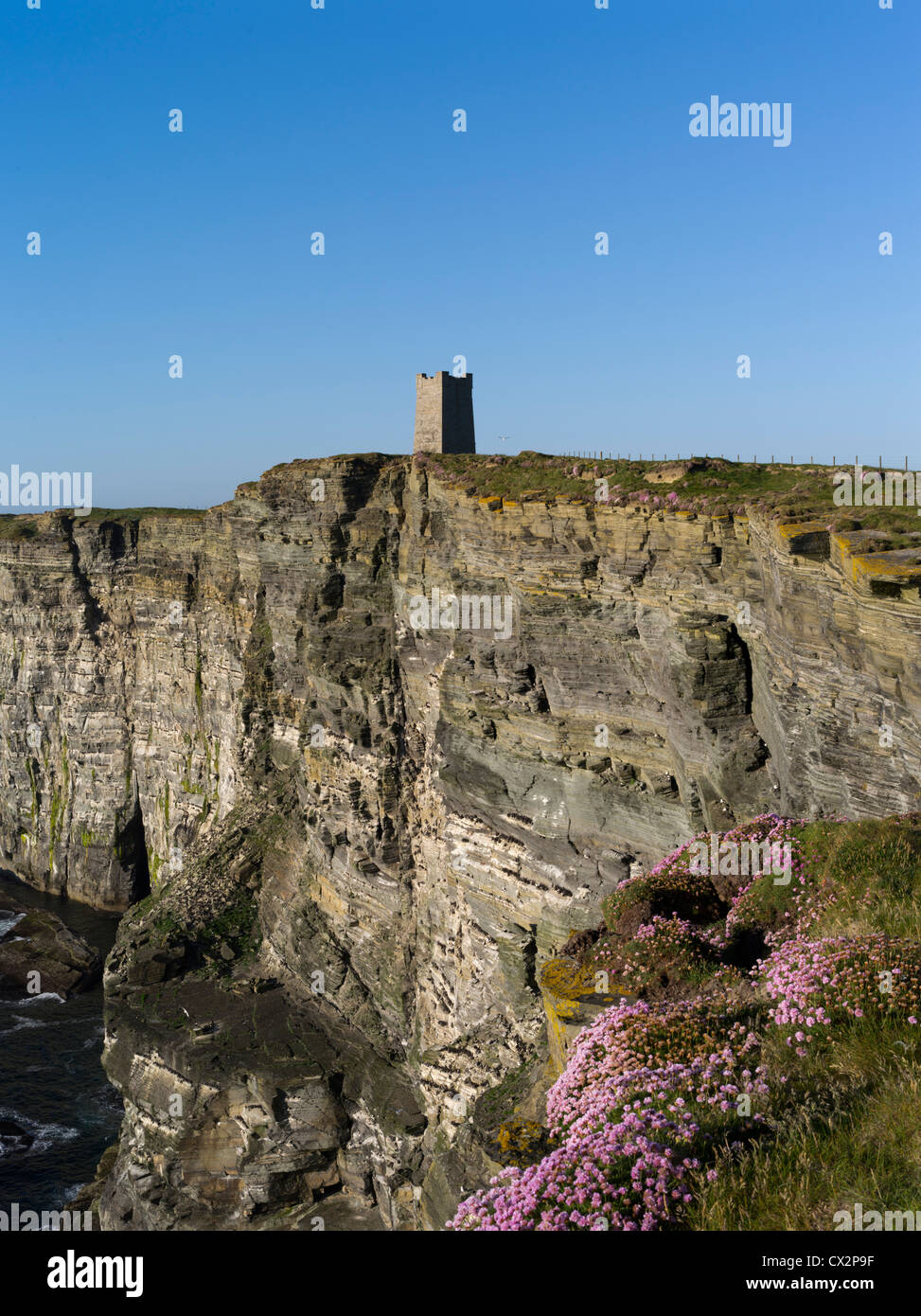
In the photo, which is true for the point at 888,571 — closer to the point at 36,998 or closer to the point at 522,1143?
the point at 522,1143

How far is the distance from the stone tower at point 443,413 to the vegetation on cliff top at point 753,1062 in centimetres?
4079

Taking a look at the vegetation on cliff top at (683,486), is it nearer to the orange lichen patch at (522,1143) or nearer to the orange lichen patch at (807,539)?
the orange lichen patch at (807,539)

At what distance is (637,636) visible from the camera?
27.9 m

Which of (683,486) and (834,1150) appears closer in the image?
(834,1150)

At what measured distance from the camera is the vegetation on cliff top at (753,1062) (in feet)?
26.8

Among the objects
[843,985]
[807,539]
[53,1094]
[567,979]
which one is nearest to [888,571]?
[807,539]

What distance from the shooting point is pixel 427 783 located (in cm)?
3922

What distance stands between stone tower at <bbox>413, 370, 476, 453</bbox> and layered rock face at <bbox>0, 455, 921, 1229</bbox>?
9530mm

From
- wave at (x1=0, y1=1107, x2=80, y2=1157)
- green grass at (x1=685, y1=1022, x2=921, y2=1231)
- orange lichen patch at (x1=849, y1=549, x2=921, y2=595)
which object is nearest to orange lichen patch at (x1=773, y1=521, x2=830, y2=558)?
orange lichen patch at (x1=849, y1=549, x2=921, y2=595)

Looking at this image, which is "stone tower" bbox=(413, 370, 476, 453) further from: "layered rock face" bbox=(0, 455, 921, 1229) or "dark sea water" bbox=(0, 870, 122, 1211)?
"dark sea water" bbox=(0, 870, 122, 1211)

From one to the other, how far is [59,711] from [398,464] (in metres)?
44.9

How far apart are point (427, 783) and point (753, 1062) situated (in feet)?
96.1

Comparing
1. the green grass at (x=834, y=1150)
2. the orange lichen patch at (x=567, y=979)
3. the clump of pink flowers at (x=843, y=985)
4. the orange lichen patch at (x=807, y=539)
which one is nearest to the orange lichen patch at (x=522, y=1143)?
the orange lichen patch at (x=567, y=979)
